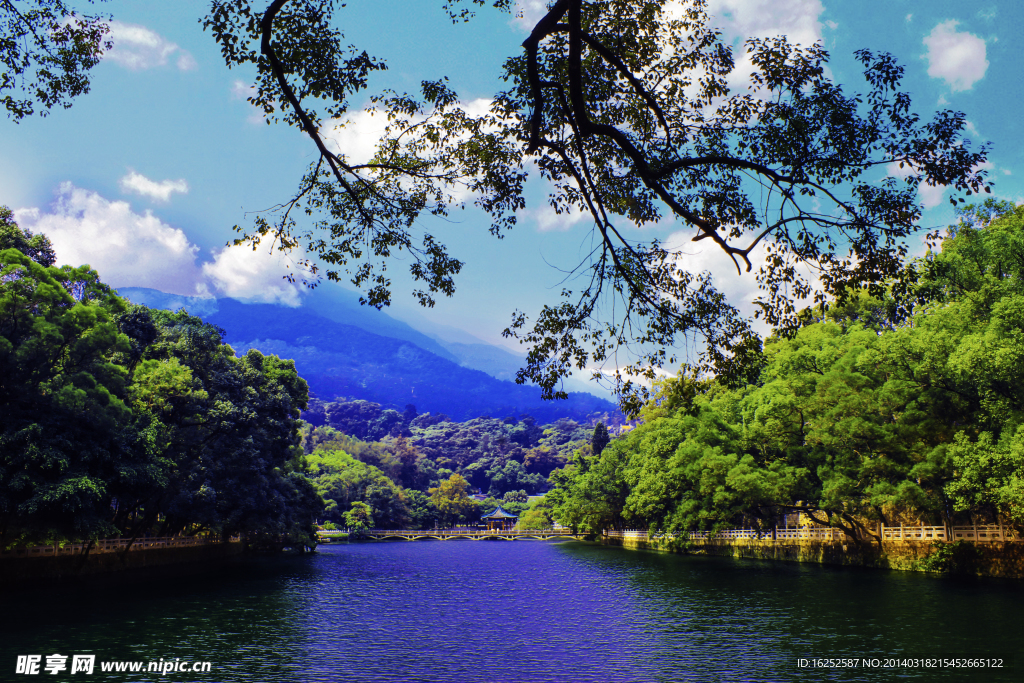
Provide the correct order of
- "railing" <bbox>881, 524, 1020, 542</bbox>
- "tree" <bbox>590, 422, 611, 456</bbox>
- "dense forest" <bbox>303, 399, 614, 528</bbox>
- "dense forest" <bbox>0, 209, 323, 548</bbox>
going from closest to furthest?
"dense forest" <bbox>0, 209, 323, 548</bbox>
"railing" <bbox>881, 524, 1020, 542</bbox>
"dense forest" <bbox>303, 399, 614, 528</bbox>
"tree" <bbox>590, 422, 611, 456</bbox>

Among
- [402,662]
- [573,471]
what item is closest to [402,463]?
[573,471]

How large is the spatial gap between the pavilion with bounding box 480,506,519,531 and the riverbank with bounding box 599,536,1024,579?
75.4 meters

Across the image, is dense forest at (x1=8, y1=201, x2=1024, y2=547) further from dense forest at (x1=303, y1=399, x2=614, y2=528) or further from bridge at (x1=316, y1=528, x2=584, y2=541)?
bridge at (x1=316, y1=528, x2=584, y2=541)

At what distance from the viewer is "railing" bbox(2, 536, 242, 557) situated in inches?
1061

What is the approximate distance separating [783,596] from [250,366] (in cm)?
3377

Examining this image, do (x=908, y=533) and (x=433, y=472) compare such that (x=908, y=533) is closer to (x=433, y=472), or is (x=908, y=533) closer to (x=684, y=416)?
(x=684, y=416)

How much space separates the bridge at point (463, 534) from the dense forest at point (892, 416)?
60183 mm

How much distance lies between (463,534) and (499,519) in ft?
54.5

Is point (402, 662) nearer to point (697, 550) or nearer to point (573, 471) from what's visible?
point (697, 550)

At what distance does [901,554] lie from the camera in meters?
31.1

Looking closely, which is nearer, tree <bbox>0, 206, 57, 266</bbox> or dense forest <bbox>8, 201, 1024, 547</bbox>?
dense forest <bbox>8, 201, 1024, 547</bbox>

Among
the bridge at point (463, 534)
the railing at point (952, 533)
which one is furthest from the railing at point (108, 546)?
the bridge at point (463, 534)

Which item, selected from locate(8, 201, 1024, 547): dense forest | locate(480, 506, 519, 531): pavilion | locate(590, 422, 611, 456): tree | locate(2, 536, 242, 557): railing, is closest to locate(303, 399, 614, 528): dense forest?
locate(590, 422, 611, 456): tree

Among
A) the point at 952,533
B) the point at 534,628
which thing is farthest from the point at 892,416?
the point at 534,628
